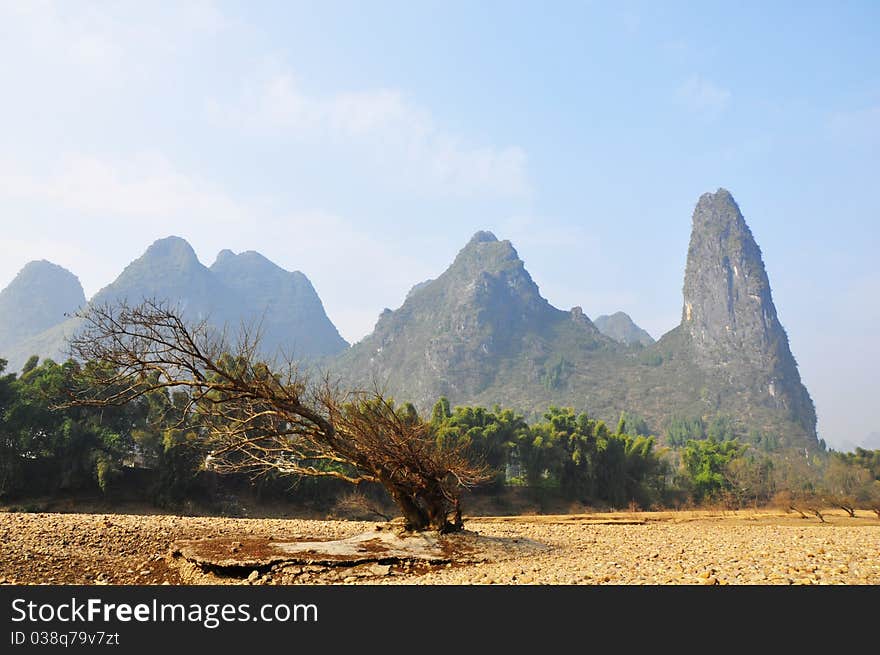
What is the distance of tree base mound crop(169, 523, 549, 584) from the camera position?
766cm

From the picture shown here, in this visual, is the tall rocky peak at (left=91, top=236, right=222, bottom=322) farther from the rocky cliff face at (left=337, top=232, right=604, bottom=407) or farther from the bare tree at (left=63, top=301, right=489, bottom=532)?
the bare tree at (left=63, top=301, right=489, bottom=532)

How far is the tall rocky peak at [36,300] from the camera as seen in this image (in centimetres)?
17362

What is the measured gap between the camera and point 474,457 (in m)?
31.8

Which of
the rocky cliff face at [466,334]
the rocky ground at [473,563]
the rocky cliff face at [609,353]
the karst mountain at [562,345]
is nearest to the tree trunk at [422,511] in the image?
the rocky ground at [473,563]

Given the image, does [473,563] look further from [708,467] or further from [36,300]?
[36,300]

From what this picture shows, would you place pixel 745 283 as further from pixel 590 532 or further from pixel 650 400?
pixel 590 532

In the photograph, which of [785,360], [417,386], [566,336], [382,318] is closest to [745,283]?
[785,360]

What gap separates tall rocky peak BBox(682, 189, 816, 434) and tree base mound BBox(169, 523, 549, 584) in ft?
402

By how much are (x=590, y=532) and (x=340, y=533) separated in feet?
18.5

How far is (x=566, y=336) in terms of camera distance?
14325 centimetres

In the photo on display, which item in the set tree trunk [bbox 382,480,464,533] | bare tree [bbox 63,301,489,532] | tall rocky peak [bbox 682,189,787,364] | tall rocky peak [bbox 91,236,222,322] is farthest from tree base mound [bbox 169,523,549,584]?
tall rocky peak [bbox 91,236,222,322]

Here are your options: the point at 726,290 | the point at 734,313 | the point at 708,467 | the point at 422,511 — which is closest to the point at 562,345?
the point at 734,313

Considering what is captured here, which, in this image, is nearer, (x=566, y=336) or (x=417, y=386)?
(x=417, y=386)

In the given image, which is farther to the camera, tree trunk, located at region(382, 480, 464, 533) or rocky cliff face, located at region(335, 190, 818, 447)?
rocky cliff face, located at region(335, 190, 818, 447)
